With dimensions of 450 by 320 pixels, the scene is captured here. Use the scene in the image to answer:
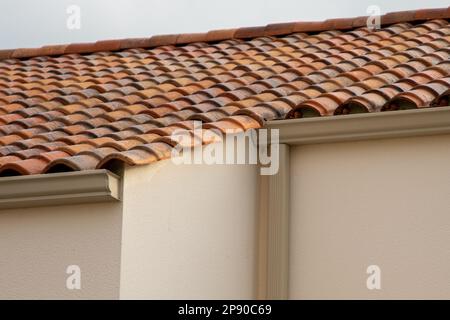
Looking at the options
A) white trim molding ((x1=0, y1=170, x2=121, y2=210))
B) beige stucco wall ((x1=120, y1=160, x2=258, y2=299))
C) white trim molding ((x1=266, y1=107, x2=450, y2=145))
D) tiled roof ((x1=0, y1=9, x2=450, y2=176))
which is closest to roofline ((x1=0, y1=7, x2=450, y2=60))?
tiled roof ((x1=0, y1=9, x2=450, y2=176))

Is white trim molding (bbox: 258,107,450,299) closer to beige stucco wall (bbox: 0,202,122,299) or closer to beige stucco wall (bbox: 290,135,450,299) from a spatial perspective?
beige stucco wall (bbox: 290,135,450,299)

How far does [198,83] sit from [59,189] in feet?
10.6

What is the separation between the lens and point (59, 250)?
25.9ft

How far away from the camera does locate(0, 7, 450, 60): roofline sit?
12906 millimetres

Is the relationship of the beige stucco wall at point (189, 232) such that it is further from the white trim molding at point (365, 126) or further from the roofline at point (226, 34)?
the roofline at point (226, 34)

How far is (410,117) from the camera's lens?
8.56 metres

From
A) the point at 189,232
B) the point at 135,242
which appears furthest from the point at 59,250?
the point at 189,232

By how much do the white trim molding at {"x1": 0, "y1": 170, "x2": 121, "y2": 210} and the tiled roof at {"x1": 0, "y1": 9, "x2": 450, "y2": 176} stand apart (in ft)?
0.40

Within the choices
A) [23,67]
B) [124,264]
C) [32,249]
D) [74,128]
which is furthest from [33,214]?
[23,67]

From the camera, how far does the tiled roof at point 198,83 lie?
8.72 meters

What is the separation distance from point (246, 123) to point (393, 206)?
1.31m

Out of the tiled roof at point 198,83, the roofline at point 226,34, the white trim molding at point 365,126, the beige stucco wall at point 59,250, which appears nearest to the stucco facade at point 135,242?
the beige stucco wall at point 59,250
